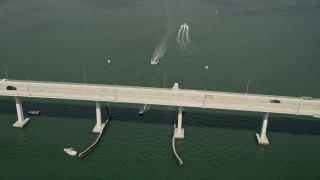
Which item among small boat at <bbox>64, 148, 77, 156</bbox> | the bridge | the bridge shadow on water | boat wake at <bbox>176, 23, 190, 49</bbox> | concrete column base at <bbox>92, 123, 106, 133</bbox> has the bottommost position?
small boat at <bbox>64, 148, 77, 156</bbox>

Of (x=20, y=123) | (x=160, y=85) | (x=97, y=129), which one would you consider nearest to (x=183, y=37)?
(x=160, y=85)

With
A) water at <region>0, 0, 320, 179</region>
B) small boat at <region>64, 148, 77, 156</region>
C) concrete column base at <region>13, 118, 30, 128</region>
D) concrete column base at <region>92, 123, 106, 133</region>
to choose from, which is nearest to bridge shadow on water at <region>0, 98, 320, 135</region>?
water at <region>0, 0, 320, 179</region>

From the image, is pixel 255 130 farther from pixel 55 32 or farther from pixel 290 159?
pixel 55 32

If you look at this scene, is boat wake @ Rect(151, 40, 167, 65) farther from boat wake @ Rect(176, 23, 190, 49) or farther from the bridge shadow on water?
the bridge shadow on water

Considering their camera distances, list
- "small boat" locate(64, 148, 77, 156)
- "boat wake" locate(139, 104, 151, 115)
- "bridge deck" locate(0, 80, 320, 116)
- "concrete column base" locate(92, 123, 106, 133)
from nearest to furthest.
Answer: "small boat" locate(64, 148, 77, 156) < "bridge deck" locate(0, 80, 320, 116) < "concrete column base" locate(92, 123, 106, 133) < "boat wake" locate(139, 104, 151, 115)

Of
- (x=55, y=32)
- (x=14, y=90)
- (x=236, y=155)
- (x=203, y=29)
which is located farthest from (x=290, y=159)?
(x=55, y=32)

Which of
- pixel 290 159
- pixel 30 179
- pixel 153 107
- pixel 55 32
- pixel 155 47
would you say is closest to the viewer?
pixel 30 179

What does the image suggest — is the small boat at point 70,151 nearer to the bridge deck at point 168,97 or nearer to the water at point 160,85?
the water at point 160,85

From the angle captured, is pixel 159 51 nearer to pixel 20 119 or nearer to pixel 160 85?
pixel 160 85
